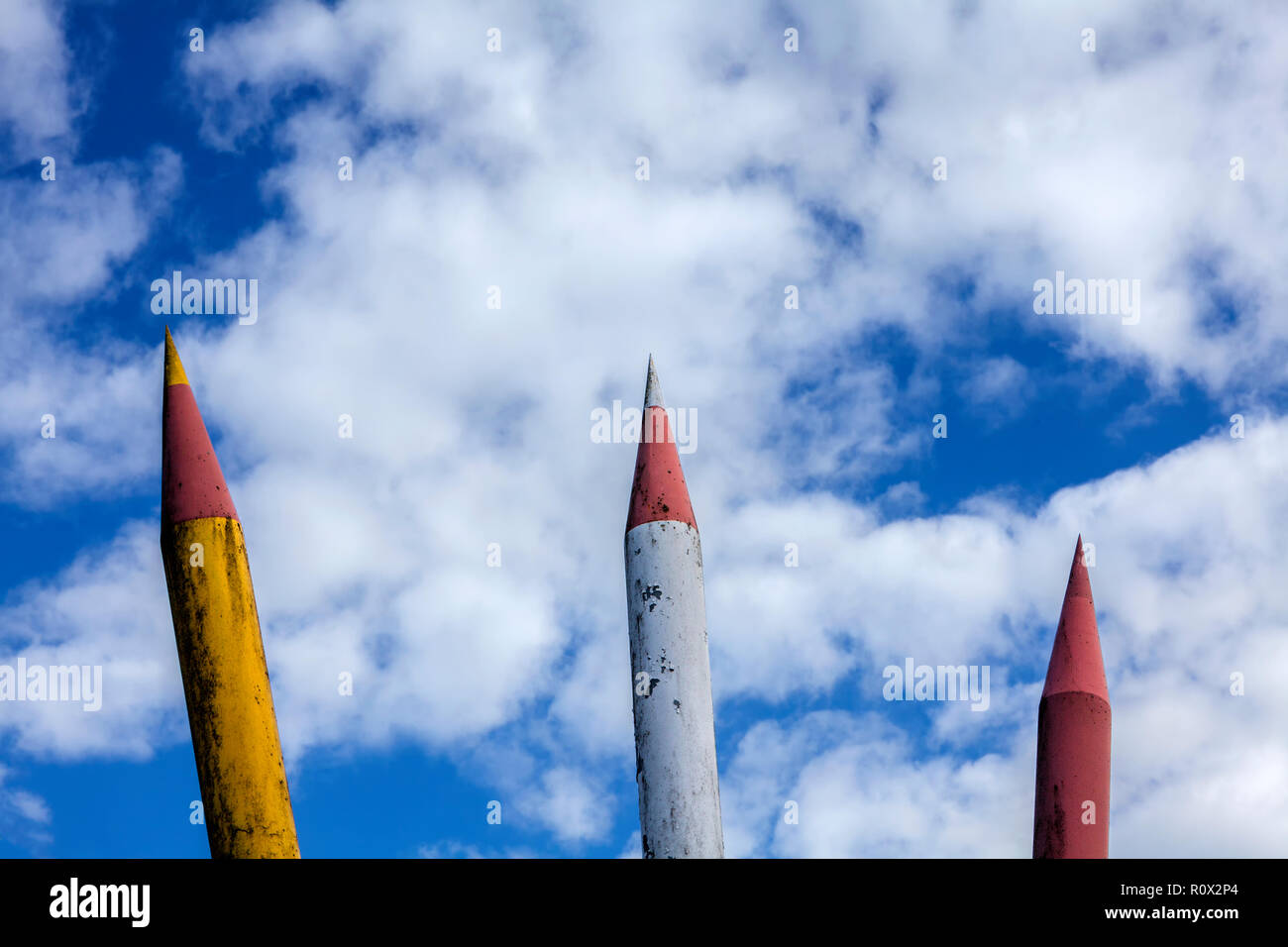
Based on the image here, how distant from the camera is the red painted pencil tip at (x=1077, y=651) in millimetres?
14375

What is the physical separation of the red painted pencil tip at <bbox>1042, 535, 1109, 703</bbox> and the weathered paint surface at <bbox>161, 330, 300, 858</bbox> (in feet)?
25.2

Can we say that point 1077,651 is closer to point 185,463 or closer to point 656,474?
point 656,474

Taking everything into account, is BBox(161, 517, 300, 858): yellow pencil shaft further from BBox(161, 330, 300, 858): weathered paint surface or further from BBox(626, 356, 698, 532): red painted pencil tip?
BBox(626, 356, 698, 532): red painted pencil tip

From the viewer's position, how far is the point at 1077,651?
14.6 metres

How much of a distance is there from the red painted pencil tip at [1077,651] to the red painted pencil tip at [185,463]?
8.32m

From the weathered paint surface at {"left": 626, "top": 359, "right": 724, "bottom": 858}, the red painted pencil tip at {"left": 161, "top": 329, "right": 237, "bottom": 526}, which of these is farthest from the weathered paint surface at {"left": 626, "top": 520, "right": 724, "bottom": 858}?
the red painted pencil tip at {"left": 161, "top": 329, "right": 237, "bottom": 526}

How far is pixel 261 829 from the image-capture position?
12.2m

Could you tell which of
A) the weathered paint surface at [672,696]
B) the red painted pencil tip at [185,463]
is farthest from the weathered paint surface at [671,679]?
the red painted pencil tip at [185,463]

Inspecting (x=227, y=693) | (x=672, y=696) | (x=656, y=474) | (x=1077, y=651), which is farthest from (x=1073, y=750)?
(x=227, y=693)

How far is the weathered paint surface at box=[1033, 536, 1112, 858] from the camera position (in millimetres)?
13734

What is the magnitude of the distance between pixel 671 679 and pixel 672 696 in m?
0.17
